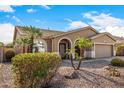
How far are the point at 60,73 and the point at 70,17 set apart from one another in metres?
4.71

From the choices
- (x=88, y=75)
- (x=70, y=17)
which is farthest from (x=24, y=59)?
(x=70, y=17)

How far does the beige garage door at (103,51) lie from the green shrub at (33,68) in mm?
12064

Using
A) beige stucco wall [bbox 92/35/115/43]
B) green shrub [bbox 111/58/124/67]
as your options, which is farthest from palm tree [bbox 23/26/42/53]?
beige stucco wall [bbox 92/35/115/43]

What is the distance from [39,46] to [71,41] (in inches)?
152

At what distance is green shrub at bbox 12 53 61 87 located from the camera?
24.8 feet

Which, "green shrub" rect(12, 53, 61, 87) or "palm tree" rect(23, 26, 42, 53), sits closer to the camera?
"green shrub" rect(12, 53, 61, 87)

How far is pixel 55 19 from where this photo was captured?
43.8 feet

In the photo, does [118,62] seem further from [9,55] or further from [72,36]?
[9,55]

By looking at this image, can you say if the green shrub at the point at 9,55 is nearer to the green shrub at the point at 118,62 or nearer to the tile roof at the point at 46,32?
the tile roof at the point at 46,32

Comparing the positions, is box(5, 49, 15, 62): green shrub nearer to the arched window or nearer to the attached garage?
the arched window

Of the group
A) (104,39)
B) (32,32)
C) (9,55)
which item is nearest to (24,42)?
(32,32)

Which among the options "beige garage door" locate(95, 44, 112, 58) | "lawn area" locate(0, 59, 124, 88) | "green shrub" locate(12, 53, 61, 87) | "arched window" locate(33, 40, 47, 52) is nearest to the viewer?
"green shrub" locate(12, 53, 61, 87)
